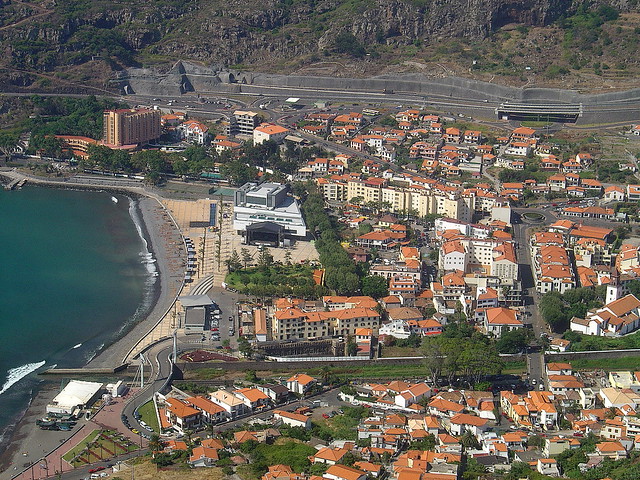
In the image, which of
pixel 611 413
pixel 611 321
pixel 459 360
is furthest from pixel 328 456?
pixel 611 321

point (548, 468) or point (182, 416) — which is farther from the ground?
point (182, 416)

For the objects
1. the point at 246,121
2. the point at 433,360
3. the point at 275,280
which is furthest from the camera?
the point at 246,121

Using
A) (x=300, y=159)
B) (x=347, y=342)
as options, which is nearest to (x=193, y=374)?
(x=347, y=342)

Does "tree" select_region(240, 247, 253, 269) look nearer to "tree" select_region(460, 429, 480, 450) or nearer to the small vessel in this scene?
the small vessel

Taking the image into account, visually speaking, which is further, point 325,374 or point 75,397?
point 325,374

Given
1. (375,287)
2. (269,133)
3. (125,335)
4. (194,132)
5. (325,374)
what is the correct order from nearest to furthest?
(325,374)
(125,335)
(375,287)
(269,133)
(194,132)

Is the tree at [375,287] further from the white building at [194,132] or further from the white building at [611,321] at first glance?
the white building at [194,132]

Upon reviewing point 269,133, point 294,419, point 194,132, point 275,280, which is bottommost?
point 294,419

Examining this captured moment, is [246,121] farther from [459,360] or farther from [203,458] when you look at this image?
[203,458]
